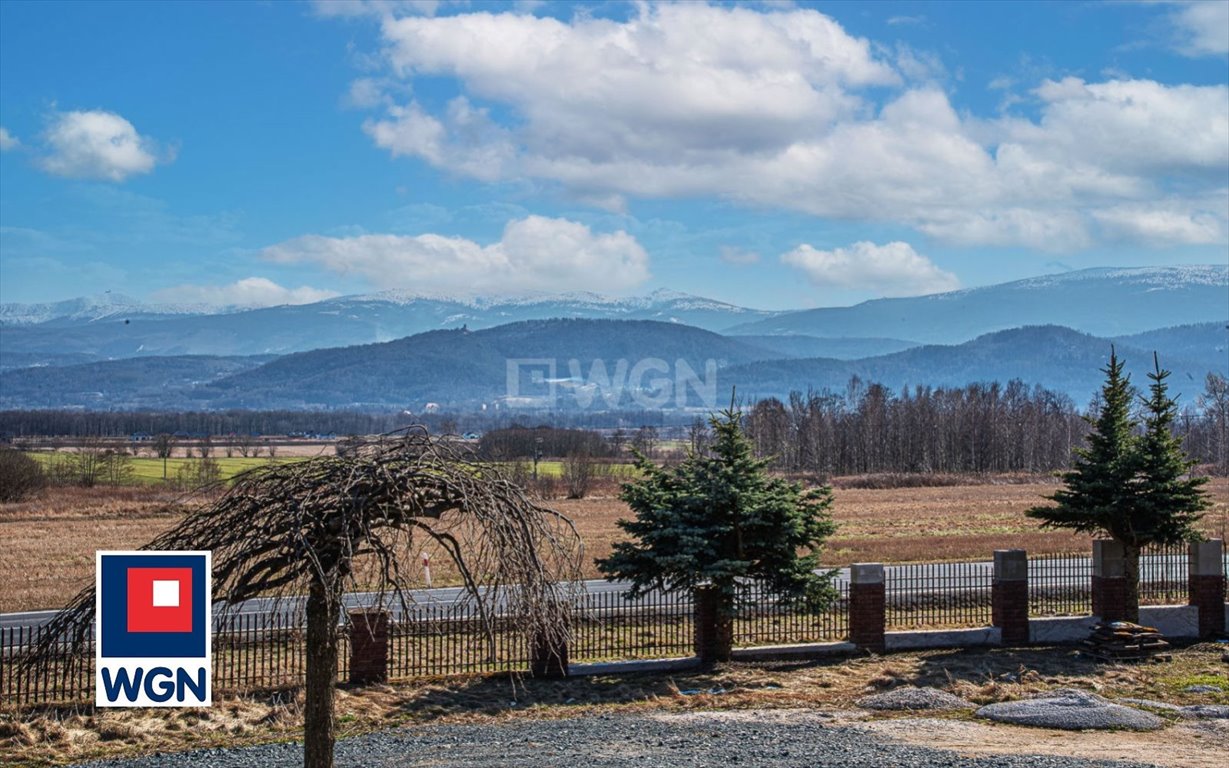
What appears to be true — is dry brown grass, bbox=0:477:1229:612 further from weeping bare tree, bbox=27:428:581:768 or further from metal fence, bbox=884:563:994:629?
weeping bare tree, bbox=27:428:581:768

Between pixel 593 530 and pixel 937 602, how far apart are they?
22500 mm

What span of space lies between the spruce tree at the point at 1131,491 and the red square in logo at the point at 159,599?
18.8m

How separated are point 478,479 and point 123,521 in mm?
49300

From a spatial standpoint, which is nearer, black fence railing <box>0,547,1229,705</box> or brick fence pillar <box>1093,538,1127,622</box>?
black fence railing <box>0,547,1229,705</box>

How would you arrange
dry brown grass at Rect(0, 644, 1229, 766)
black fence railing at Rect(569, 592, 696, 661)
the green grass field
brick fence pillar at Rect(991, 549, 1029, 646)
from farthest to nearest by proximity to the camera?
the green grass field < brick fence pillar at Rect(991, 549, 1029, 646) < black fence railing at Rect(569, 592, 696, 661) < dry brown grass at Rect(0, 644, 1229, 766)

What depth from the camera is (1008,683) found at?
19656 millimetres

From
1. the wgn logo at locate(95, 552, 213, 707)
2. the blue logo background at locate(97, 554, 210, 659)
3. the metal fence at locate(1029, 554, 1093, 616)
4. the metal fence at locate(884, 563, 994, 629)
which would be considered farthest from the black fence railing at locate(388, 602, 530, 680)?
the metal fence at locate(1029, 554, 1093, 616)

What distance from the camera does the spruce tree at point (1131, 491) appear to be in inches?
939

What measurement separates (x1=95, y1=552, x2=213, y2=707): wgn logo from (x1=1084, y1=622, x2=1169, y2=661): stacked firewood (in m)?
17.2

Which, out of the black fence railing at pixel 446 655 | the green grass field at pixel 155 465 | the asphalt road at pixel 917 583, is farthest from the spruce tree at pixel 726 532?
the green grass field at pixel 155 465

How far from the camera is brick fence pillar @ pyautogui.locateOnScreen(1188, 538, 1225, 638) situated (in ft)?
79.5

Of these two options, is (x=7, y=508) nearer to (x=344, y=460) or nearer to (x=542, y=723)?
(x=542, y=723)

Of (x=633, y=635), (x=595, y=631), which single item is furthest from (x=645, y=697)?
(x=633, y=635)

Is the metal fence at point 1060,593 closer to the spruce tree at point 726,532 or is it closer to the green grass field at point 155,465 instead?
the spruce tree at point 726,532
